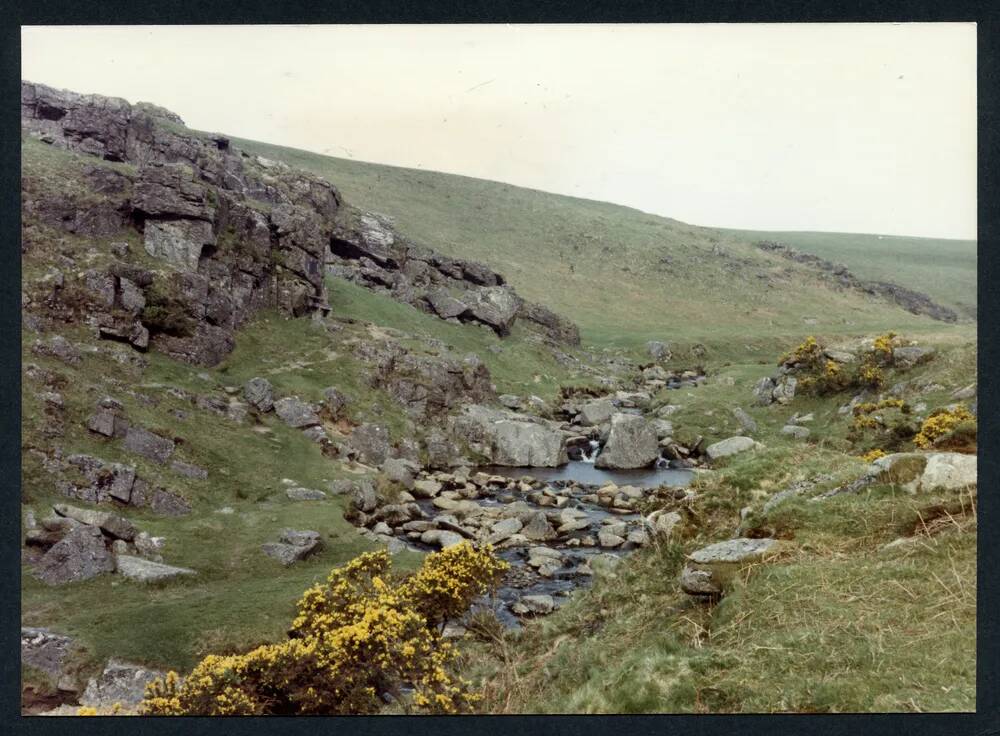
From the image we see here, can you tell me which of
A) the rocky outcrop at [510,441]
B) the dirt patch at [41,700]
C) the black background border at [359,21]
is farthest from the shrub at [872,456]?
the rocky outcrop at [510,441]

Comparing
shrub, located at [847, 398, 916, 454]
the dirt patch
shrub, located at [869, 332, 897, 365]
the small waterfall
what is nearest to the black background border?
the dirt patch

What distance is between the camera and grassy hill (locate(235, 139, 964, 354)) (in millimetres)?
63500

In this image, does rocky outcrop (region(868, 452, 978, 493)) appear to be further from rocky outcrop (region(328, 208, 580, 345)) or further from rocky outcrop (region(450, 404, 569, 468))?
rocky outcrop (region(328, 208, 580, 345))

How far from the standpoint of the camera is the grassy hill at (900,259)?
82.6m

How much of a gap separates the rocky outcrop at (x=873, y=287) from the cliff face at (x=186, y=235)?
5930 centimetres

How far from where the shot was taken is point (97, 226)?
23250mm

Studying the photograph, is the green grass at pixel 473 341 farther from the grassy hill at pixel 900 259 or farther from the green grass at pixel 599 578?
the grassy hill at pixel 900 259

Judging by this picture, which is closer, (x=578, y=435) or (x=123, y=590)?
(x=123, y=590)

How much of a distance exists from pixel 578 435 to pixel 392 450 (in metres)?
9.93

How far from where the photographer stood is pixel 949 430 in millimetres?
10242

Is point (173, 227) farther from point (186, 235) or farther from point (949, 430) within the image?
point (949, 430)

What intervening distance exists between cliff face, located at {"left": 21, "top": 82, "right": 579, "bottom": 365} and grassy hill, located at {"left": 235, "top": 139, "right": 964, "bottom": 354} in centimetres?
2169
